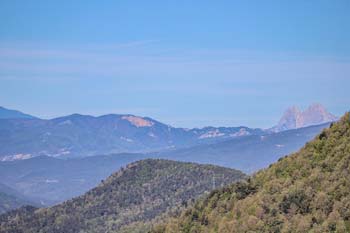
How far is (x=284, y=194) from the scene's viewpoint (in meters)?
98.6

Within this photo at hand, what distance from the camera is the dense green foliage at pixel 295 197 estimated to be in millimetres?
87188

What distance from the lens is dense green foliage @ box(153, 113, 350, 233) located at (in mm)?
87188

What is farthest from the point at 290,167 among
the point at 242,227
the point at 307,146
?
the point at 242,227

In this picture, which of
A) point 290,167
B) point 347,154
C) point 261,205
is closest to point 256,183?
point 290,167

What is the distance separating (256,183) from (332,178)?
26387 mm

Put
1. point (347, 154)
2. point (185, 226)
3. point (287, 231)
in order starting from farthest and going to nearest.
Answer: point (185, 226)
point (347, 154)
point (287, 231)

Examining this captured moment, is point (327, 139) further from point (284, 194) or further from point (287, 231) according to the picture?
point (287, 231)

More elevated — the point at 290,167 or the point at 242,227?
the point at 290,167

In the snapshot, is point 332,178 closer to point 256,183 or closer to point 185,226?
point 256,183

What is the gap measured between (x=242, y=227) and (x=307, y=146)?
62.4ft

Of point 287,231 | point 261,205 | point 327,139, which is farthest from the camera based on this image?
point 327,139

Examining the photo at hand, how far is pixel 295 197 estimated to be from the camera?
95625 mm

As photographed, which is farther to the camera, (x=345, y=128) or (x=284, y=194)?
(x=345, y=128)

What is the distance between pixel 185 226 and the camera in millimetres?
126875
